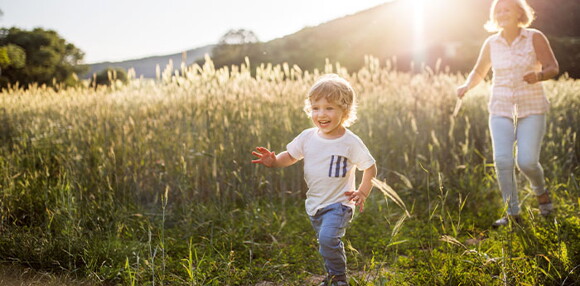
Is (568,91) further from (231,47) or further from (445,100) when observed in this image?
(231,47)

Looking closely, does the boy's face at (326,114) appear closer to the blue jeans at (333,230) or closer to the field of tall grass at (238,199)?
the blue jeans at (333,230)

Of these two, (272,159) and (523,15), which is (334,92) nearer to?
(272,159)

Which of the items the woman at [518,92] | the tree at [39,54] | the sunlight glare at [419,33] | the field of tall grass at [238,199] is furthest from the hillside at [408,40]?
the woman at [518,92]

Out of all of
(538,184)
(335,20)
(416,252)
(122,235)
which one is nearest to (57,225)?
(122,235)

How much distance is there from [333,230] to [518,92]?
6.79 ft

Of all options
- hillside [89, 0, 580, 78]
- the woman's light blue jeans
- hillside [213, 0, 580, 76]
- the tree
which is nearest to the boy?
the woman's light blue jeans

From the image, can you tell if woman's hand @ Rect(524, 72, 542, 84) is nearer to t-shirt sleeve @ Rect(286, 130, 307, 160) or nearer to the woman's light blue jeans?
the woman's light blue jeans

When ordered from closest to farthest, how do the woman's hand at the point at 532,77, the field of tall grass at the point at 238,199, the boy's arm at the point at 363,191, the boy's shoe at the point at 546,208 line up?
the boy's arm at the point at 363,191 → the field of tall grass at the point at 238,199 → the woman's hand at the point at 532,77 → the boy's shoe at the point at 546,208

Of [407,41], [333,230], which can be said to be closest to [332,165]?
[333,230]

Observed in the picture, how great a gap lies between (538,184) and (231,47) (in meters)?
23.5

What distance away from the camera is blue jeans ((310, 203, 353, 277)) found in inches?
89.2

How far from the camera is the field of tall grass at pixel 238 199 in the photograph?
2.78m

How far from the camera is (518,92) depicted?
3.50m

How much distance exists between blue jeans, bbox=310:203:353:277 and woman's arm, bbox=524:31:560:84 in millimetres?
1915
